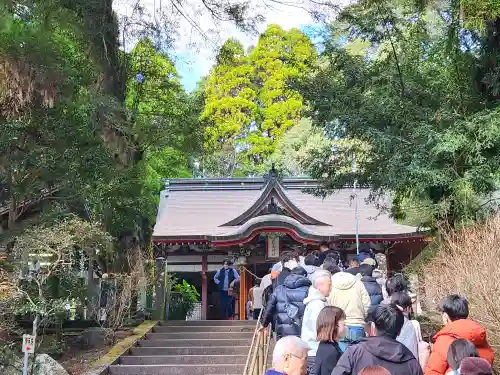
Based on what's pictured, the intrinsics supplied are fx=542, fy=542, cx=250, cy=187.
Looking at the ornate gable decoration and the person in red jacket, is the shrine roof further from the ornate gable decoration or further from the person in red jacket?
the person in red jacket

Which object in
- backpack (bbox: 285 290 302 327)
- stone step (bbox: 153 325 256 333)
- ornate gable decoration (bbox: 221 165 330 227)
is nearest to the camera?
backpack (bbox: 285 290 302 327)

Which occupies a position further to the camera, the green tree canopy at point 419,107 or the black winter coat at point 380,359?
the green tree canopy at point 419,107

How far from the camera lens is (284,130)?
99.0 ft

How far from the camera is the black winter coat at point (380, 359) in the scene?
10.5 feet

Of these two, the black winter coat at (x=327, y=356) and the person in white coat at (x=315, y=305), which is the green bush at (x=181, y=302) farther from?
the black winter coat at (x=327, y=356)

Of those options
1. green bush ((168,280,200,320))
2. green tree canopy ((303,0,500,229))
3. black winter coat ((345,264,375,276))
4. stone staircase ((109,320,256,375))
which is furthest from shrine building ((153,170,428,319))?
black winter coat ((345,264,375,276))

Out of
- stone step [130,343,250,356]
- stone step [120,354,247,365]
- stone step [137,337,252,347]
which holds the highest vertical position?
stone step [137,337,252,347]

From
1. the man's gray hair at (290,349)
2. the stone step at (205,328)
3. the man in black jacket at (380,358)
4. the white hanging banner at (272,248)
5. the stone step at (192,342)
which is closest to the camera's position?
the man's gray hair at (290,349)

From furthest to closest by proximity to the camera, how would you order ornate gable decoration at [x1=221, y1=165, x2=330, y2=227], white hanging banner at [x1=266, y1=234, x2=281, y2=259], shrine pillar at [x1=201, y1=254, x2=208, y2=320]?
shrine pillar at [x1=201, y1=254, x2=208, y2=320] < white hanging banner at [x1=266, y1=234, x2=281, y2=259] < ornate gable decoration at [x1=221, y1=165, x2=330, y2=227]

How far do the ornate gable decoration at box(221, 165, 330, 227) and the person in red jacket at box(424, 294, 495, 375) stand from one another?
458 inches

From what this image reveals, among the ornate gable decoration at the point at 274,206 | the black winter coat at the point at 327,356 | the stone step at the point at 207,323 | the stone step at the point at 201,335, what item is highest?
the ornate gable decoration at the point at 274,206

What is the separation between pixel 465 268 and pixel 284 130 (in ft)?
76.1

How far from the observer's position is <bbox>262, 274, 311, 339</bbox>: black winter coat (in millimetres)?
5422

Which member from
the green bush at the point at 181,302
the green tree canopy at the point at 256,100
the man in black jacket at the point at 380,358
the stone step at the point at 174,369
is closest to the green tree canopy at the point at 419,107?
the stone step at the point at 174,369
